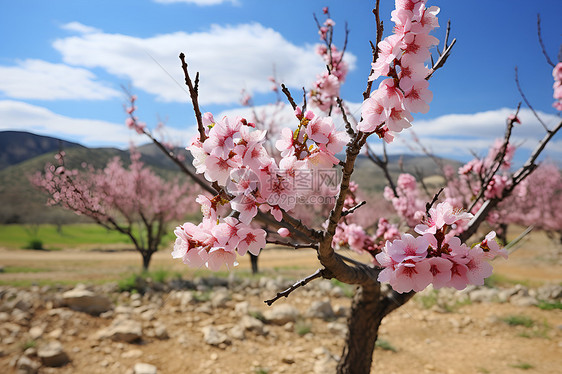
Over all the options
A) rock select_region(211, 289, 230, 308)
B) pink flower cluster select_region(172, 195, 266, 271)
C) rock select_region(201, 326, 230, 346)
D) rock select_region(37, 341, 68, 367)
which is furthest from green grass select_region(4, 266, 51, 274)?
pink flower cluster select_region(172, 195, 266, 271)

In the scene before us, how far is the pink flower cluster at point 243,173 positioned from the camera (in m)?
1.18

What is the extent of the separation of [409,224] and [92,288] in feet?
20.1

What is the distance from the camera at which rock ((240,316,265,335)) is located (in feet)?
15.6

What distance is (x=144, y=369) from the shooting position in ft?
11.6

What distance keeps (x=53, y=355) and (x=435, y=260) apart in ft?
14.3

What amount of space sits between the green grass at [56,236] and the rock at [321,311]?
513 inches

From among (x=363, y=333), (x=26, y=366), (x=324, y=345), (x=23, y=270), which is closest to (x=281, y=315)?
(x=324, y=345)

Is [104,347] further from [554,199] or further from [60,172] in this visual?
[554,199]

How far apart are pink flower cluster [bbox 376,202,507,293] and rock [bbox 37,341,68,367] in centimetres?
420

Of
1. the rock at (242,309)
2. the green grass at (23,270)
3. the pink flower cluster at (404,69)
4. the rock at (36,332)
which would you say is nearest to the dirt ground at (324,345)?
the rock at (242,309)

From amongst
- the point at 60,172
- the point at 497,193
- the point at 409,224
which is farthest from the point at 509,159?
the point at 60,172

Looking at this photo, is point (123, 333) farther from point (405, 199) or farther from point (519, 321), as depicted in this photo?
point (519, 321)

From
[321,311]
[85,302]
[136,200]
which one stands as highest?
[136,200]

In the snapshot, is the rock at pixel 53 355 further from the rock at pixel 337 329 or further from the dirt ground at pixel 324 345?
the rock at pixel 337 329
